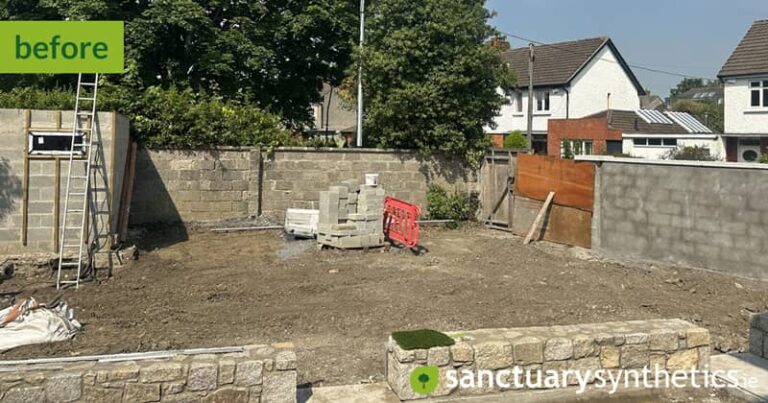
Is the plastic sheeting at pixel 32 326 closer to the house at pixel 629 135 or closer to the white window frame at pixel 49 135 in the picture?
the white window frame at pixel 49 135

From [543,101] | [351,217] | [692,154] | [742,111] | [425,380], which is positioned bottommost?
[425,380]

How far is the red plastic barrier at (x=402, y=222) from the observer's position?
40.8 feet

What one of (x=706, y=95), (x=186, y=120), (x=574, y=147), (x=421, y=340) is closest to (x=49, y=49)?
(x=186, y=120)

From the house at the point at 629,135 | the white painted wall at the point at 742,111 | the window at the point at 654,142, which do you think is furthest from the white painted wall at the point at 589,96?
the white painted wall at the point at 742,111

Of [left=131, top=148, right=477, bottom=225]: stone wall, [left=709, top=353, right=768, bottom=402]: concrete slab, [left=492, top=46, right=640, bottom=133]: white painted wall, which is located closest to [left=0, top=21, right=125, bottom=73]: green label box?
[left=131, top=148, right=477, bottom=225]: stone wall

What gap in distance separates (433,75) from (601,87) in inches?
962

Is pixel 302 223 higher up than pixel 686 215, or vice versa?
pixel 686 215

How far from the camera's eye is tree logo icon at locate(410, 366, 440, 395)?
4.77 metres

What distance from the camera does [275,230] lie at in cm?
1445

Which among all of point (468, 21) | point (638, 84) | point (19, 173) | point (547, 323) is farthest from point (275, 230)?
point (638, 84)

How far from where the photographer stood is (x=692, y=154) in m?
25.8

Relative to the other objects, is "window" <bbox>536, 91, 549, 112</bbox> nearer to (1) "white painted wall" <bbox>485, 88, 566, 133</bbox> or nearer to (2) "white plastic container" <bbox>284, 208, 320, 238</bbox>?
(1) "white painted wall" <bbox>485, 88, 566, 133</bbox>

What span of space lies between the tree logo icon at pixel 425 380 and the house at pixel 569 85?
3079 cm

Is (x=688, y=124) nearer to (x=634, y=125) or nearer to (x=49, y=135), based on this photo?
(x=634, y=125)
